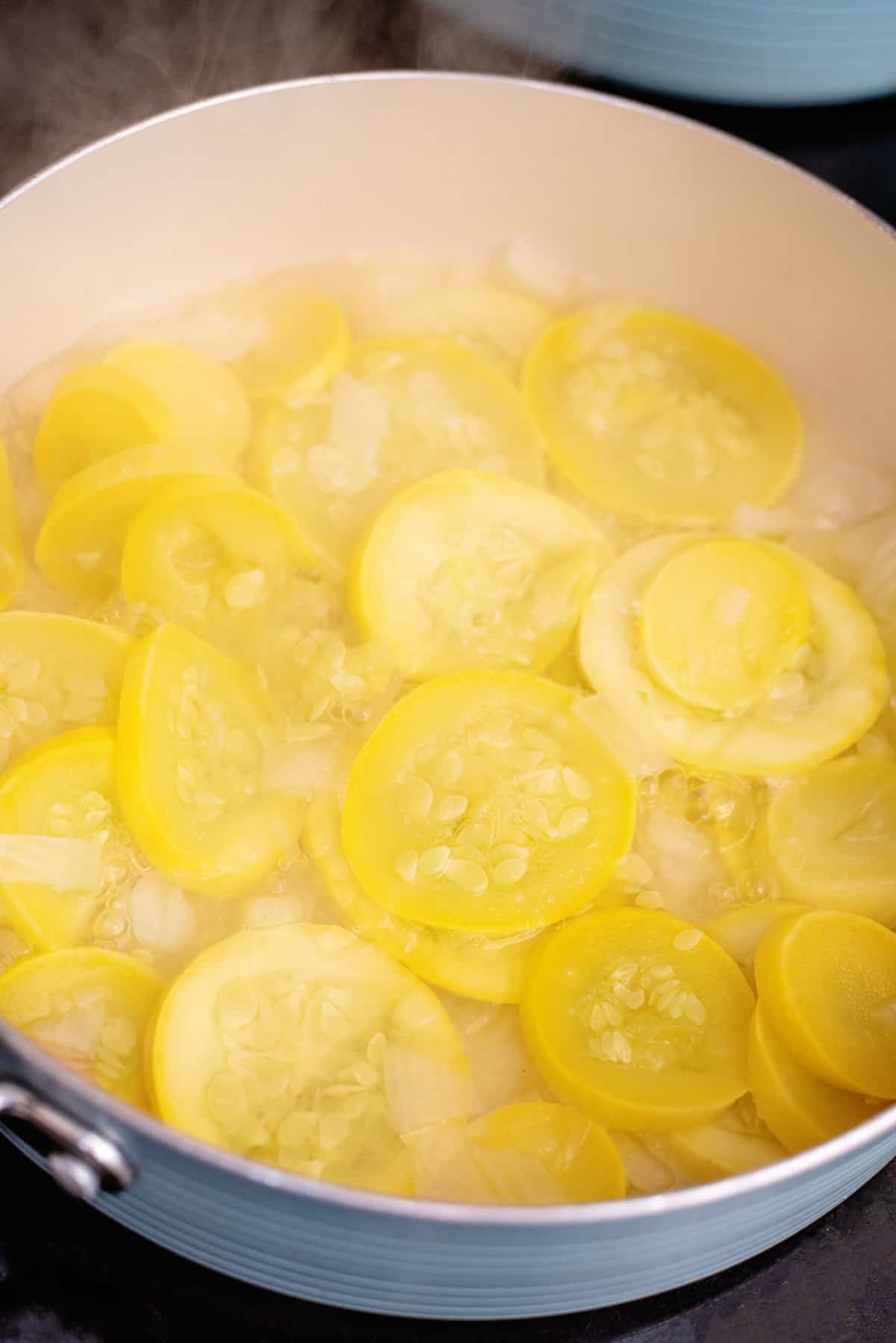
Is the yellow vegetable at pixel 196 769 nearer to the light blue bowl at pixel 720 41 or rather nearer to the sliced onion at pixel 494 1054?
the sliced onion at pixel 494 1054

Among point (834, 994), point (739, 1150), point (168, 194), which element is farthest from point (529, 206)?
point (739, 1150)

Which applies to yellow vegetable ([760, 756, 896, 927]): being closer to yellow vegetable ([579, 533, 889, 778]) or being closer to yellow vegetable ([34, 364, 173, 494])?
yellow vegetable ([579, 533, 889, 778])

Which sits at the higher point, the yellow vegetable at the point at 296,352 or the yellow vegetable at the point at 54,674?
the yellow vegetable at the point at 296,352

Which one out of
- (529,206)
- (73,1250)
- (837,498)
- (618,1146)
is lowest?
(73,1250)

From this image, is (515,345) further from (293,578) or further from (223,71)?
(223,71)

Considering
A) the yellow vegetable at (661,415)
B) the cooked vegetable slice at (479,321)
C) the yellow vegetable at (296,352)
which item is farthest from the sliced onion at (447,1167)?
the cooked vegetable slice at (479,321)

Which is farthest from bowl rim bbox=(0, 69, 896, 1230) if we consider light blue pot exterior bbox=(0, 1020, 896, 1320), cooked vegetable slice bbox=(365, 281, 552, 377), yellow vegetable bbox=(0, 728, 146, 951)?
cooked vegetable slice bbox=(365, 281, 552, 377)
